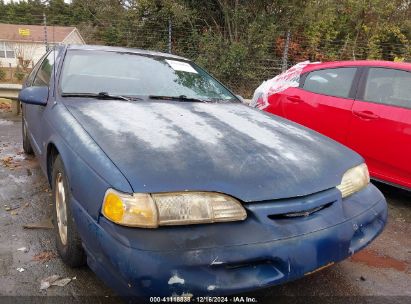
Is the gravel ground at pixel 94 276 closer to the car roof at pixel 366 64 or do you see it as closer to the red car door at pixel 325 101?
the red car door at pixel 325 101

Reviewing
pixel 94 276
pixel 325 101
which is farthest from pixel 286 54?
pixel 94 276

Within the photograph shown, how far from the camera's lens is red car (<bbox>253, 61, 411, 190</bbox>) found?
12.4ft

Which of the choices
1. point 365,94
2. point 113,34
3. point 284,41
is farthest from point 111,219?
point 113,34

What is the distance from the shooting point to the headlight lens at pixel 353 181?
221 centimetres

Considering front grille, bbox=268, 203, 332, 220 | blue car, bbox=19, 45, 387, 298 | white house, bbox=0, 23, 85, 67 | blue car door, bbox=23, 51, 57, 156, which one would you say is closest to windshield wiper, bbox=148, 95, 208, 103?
blue car, bbox=19, 45, 387, 298

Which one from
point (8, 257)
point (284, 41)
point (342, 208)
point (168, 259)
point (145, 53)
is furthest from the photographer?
point (284, 41)

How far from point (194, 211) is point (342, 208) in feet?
2.77

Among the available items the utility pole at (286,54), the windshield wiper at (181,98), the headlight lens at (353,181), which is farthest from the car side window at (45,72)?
the utility pole at (286,54)

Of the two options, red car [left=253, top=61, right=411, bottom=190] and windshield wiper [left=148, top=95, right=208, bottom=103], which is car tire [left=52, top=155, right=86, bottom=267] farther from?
red car [left=253, top=61, right=411, bottom=190]

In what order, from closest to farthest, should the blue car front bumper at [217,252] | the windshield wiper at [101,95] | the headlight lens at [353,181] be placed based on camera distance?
the blue car front bumper at [217,252] < the headlight lens at [353,181] < the windshield wiper at [101,95]

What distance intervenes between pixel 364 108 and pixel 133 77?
2.37 metres

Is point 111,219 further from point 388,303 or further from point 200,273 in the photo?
point 388,303

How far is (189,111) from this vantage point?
289 centimetres

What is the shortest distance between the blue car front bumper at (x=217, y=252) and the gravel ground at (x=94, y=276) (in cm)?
51
